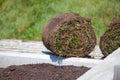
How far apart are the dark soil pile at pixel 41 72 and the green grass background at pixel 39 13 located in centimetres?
509

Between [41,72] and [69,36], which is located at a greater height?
[69,36]

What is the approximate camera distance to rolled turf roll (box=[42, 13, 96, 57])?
8.72 m

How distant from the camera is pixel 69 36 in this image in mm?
8859

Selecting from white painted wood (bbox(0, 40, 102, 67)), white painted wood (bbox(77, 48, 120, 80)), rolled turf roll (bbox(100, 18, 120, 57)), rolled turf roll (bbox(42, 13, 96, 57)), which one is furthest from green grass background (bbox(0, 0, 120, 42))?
white painted wood (bbox(77, 48, 120, 80))

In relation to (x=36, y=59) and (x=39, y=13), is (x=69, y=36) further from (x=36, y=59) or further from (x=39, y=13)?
(x=39, y=13)

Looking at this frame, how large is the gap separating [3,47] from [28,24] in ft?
9.51

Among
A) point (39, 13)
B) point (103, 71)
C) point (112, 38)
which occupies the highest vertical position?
point (103, 71)

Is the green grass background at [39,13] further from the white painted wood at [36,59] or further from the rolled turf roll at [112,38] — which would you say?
the white painted wood at [36,59]

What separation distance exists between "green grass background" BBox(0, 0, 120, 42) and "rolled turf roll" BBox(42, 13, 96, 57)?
429 centimetres

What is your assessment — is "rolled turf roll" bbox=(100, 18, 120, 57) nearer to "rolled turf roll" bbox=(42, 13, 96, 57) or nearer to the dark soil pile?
"rolled turf roll" bbox=(42, 13, 96, 57)

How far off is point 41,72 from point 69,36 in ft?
4.20

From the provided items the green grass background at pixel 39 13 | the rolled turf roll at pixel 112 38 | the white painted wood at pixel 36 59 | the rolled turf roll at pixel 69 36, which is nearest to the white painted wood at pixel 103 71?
the white painted wood at pixel 36 59

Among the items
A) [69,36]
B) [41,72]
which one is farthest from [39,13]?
[41,72]

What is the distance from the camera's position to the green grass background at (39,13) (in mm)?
13938
